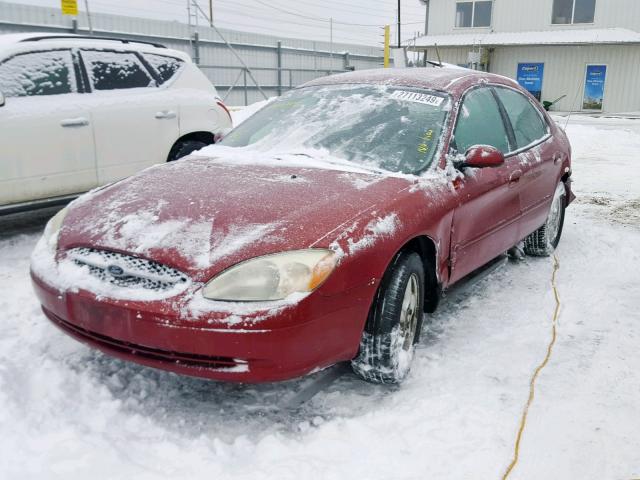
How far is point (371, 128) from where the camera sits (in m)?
3.72

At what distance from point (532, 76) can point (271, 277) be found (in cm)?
2571

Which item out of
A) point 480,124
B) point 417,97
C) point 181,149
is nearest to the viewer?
point 417,97

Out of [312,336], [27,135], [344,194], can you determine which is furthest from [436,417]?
[27,135]

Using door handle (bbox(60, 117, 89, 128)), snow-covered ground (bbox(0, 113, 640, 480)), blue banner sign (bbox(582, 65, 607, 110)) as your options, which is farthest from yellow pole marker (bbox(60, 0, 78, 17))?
blue banner sign (bbox(582, 65, 607, 110))

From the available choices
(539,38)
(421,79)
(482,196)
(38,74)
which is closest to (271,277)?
(482,196)

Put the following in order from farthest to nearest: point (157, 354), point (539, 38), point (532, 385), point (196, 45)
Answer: point (539, 38) → point (196, 45) → point (532, 385) → point (157, 354)

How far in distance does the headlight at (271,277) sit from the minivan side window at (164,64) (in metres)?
Result: 4.29

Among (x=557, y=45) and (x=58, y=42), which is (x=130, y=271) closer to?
(x=58, y=42)

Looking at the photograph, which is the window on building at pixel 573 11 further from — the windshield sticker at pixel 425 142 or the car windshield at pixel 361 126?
the windshield sticker at pixel 425 142

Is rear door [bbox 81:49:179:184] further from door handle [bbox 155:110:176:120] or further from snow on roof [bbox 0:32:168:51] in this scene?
snow on roof [bbox 0:32:168:51]

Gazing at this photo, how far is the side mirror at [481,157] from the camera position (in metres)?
3.48

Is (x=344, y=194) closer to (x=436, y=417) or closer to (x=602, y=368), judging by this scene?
(x=436, y=417)

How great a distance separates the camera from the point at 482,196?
3.74 m

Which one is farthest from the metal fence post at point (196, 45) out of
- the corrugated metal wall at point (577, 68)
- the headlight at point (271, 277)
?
the headlight at point (271, 277)
